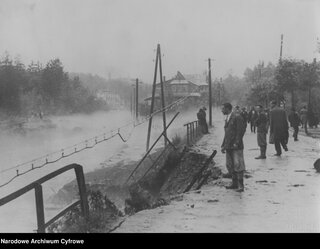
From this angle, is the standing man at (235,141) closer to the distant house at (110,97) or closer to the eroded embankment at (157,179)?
the eroded embankment at (157,179)

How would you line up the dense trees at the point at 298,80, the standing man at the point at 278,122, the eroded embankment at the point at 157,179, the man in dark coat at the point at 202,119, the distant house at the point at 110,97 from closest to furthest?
1. the eroded embankment at the point at 157,179
2. the standing man at the point at 278,122
3. the man in dark coat at the point at 202,119
4. the dense trees at the point at 298,80
5. the distant house at the point at 110,97

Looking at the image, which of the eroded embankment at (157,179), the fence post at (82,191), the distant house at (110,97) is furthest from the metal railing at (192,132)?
the distant house at (110,97)

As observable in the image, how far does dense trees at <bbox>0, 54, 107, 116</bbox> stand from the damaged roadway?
31505 mm

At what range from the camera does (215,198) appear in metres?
7.95

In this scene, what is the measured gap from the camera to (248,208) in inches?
275

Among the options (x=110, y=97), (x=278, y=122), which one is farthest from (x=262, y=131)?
(x=110, y=97)

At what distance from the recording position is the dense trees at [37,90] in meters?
39.1

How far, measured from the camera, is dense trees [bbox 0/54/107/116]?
128 ft

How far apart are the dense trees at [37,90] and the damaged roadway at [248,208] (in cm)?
3151

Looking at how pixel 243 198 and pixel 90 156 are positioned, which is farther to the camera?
pixel 90 156

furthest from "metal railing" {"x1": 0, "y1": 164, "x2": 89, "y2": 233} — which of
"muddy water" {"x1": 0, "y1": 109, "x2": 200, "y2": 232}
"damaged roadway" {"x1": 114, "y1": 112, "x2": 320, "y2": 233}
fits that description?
"muddy water" {"x1": 0, "y1": 109, "x2": 200, "y2": 232}
